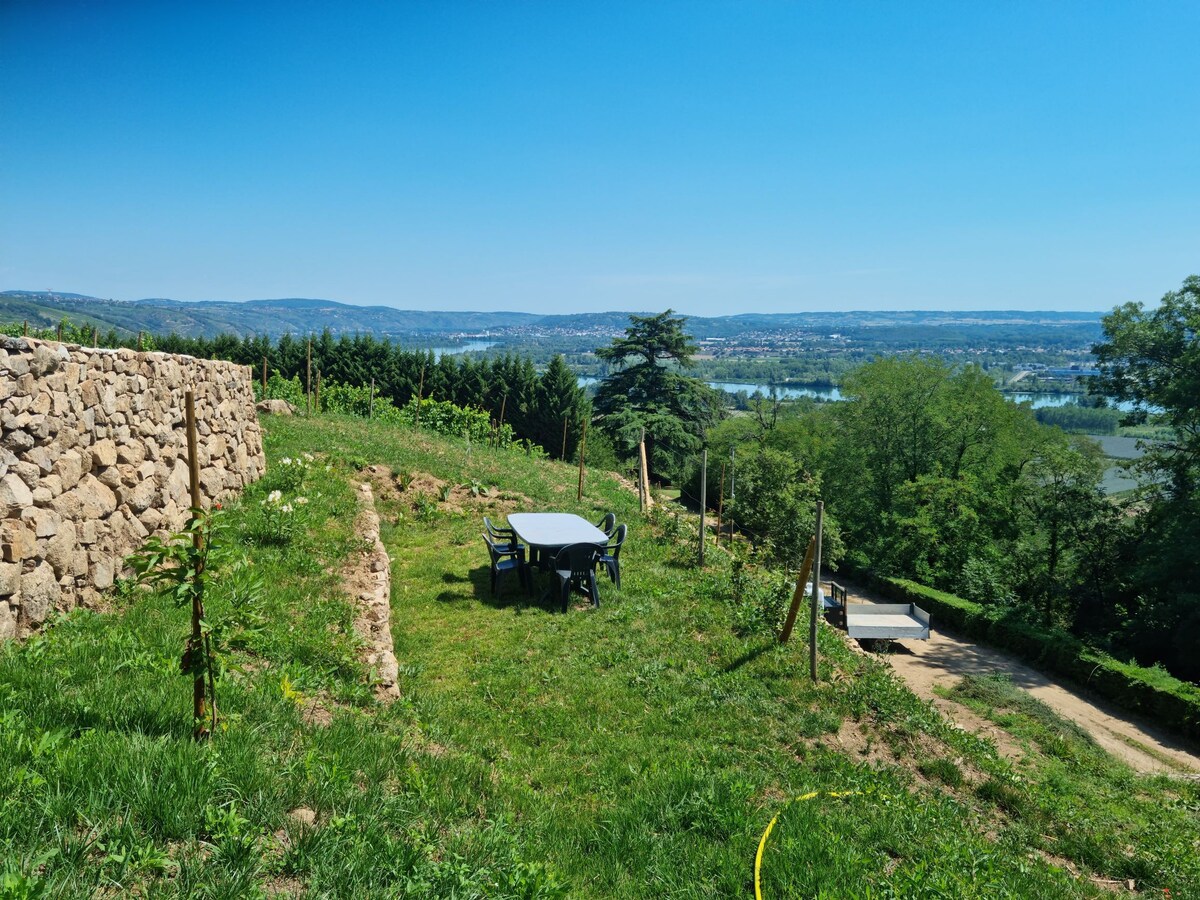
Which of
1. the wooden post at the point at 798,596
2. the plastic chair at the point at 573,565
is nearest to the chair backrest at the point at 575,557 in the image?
the plastic chair at the point at 573,565

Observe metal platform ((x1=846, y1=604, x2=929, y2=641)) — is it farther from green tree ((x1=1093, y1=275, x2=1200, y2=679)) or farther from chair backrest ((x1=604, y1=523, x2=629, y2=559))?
chair backrest ((x1=604, y1=523, x2=629, y2=559))

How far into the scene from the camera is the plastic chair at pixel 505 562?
9078 mm

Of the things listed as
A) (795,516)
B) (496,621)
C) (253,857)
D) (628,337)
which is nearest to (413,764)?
(253,857)

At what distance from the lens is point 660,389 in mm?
44156

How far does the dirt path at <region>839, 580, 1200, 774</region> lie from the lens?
461 inches

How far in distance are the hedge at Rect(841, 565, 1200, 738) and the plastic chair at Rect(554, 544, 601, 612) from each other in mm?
13205

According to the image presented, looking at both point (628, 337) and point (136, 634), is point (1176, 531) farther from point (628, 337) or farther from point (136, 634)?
point (628, 337)

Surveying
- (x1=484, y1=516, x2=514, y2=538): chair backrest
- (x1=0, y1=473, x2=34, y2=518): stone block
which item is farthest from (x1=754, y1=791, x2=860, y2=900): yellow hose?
(x1=484, y1=516, x2=514, y2=538): chair backrest

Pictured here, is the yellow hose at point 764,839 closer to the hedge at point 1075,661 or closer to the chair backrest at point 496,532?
the chair backrest at point 496,532

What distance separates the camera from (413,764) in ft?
13.0

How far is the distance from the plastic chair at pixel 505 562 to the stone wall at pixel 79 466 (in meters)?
3.69

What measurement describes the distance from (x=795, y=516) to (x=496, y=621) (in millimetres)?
21419

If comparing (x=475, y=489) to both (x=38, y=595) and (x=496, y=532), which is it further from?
(x=38, y=595)

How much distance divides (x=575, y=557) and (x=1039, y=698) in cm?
1297
